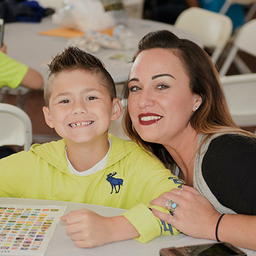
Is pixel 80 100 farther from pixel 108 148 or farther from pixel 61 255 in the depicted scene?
pixel 61 255

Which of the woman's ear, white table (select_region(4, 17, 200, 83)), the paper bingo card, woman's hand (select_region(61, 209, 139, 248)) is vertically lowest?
white table (select_region(4, 17, 200, 83))

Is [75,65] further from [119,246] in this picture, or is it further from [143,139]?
[119,246]

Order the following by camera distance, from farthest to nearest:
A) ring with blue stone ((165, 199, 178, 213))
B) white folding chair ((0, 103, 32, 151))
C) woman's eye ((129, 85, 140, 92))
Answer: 1. white folding chair ((0, 103, 32, 151))
2. woman's eye ((129, 85, 140, 92))
3. ring with blue stone ((165, 199, 178, 213))

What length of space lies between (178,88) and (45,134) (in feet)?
7.17

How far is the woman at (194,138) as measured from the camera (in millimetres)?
1050

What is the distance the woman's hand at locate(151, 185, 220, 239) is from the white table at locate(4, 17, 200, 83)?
1.09 m

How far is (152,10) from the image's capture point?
4.84 m

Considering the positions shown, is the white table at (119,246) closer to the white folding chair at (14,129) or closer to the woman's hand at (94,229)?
the woman's hand at (94,229)

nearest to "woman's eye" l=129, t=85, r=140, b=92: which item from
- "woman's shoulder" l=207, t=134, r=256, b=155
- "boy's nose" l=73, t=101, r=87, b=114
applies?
"boy's nose" l=73, t=101, r=87, b=114

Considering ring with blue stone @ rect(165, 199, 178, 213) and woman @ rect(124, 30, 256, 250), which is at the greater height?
woman @ rect(124, 30, 256, 250)

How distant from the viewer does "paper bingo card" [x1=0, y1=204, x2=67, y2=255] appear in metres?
0.96

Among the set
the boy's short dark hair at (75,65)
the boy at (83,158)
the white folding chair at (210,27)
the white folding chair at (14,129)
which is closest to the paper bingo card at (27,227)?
the boy at (83,158)

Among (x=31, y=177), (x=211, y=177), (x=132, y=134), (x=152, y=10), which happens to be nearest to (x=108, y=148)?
(x=132, y=134)

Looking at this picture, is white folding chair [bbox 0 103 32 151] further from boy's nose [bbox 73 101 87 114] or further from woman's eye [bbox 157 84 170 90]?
woman's eye [bbox 157 84 170 90]
